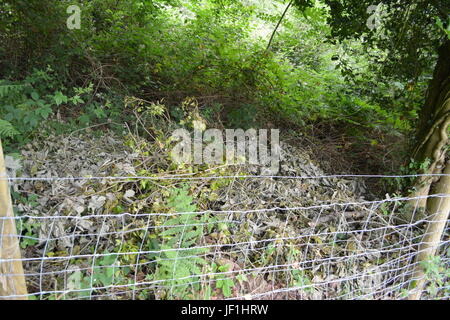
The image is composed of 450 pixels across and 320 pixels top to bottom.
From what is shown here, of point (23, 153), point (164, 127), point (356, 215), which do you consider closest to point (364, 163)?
point (356, 215)

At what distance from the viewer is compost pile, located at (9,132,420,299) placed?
83.0 inches

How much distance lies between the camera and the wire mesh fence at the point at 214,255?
207cm

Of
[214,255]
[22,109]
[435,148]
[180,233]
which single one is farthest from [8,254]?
[435,148]

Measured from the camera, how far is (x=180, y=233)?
7.91ft

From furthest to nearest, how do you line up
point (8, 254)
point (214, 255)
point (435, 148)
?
1. point (435, 148)
2. point (214, 255)
3. point (8, 254)

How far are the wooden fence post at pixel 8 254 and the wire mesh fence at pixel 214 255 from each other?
0.67ft

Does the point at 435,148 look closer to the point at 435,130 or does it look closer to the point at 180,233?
the point at 435,130

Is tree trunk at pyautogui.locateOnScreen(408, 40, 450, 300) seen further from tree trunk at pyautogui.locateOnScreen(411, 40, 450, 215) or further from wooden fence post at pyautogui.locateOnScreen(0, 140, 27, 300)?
wooden fence post at pyautogui.locateOnScreen(0, 140, 27, 300)

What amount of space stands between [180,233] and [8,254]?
1133 millimetres

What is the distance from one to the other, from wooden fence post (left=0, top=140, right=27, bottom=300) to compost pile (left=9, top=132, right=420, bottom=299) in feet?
0.43

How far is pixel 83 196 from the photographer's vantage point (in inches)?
102

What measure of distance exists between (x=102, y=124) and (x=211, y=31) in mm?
2412

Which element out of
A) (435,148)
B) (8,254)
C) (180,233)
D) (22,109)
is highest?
(22,109)
